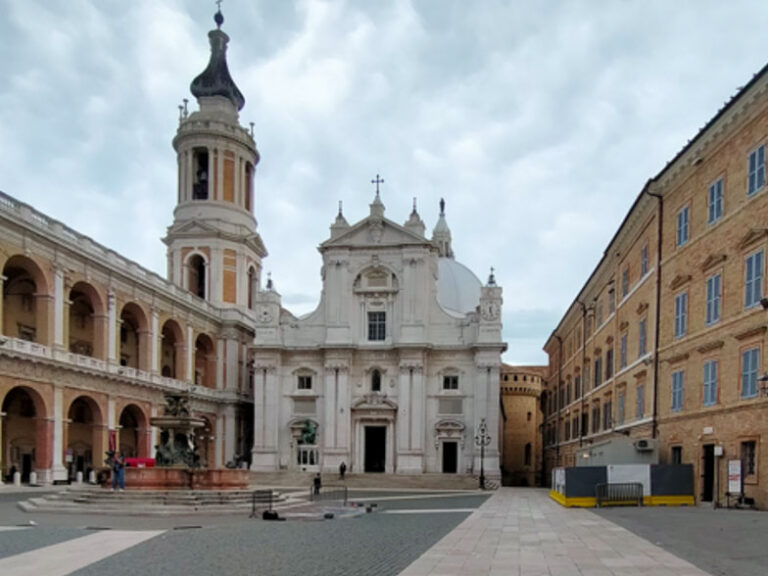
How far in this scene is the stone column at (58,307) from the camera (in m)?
38.7

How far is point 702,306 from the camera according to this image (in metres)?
Result: 25.3

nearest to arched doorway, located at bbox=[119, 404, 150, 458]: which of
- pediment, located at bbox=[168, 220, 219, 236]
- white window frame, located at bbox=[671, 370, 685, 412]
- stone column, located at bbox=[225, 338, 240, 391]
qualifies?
stone column, located at bbox=[225, 338, 240, 391]

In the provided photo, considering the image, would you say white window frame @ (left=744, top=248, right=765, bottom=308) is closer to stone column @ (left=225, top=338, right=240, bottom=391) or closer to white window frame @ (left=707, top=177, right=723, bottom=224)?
white window frame @ (left=707, top=177, right=723, bottom=224)

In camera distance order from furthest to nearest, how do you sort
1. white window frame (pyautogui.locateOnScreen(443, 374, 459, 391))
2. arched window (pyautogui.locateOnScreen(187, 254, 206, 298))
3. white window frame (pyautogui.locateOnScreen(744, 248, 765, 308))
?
arched window (pyautogui.locateOnScreen(187, 254, 206, 298)) < white window frame (pyautogui.locateOnScreen(443, 374, 459, 391)) < white window frame (pyautogui.locateOnScreen(744, 248, 765, 308))

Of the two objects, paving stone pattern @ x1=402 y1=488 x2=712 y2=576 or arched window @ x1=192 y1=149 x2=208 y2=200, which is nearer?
paving stone pattern @ x1=402 y1=488 x2=712 y2=576

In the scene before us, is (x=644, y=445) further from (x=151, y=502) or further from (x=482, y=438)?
(x=482, y=438)

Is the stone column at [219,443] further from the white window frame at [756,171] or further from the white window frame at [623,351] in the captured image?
the white window frame at [756,171]

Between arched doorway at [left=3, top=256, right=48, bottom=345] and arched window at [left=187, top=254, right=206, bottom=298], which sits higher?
arched window at [left=187, top=254, right=206, bottom=298]

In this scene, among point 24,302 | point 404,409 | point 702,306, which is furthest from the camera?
point 404,409

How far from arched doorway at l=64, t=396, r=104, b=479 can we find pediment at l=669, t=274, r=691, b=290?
3184cm

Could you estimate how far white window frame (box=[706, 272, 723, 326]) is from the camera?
78.5 feet

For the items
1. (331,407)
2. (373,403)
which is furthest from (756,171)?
(331,407)

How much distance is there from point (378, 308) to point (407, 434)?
9.99m

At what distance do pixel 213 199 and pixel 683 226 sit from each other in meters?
43.1
